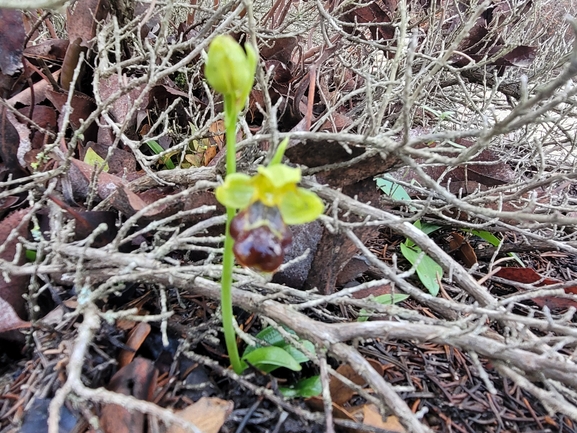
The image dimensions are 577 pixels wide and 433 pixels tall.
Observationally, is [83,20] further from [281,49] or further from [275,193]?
[275,193]

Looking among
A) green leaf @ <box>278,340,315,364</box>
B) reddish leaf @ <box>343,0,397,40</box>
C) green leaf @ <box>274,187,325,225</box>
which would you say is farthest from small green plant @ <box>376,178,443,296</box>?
reddish leaf @ <box>343,0,397,40</box>

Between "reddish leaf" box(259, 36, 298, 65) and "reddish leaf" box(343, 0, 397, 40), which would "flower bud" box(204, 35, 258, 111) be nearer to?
"reddish leaf" box(259, 36, 298, 65)

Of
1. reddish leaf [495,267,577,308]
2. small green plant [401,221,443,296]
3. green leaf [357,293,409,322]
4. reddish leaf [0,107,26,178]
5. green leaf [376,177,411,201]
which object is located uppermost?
reddish leaf [0,107,26,178]

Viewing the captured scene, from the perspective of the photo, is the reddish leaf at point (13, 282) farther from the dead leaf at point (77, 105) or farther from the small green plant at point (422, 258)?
the small green plant at point (422, 258)

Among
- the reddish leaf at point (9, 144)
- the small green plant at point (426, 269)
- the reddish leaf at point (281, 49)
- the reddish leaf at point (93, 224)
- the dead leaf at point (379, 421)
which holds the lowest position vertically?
the small green plant at point (426, 269)

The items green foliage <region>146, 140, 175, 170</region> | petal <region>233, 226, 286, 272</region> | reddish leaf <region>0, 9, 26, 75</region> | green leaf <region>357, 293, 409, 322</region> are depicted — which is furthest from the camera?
green foliage <region>146, 140, 175, 170</region>

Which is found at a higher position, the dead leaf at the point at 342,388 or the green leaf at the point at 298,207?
the green leaf at the point at 298,207

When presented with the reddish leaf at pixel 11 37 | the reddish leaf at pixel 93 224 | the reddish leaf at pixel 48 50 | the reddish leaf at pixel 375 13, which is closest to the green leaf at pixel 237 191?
the reddish leaf at pixel 93 224
